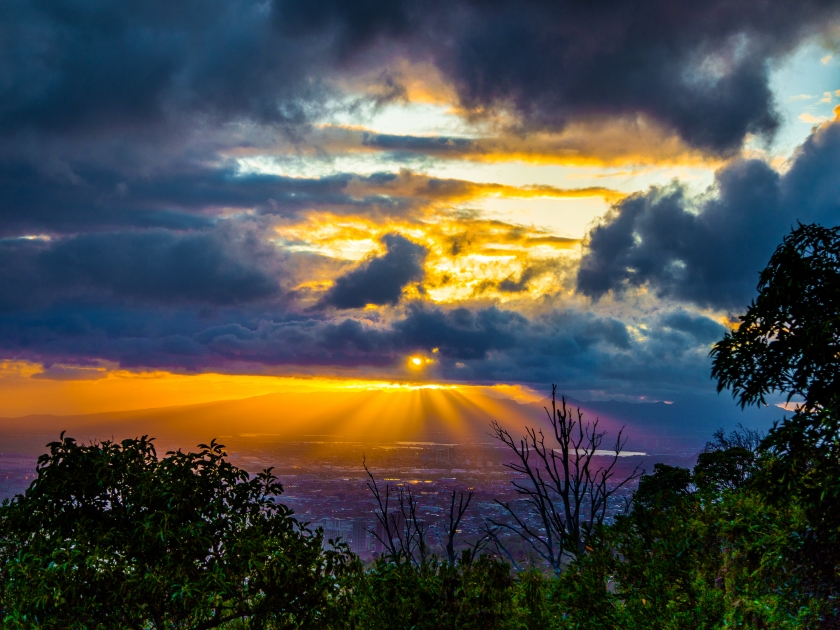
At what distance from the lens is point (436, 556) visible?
12570mm

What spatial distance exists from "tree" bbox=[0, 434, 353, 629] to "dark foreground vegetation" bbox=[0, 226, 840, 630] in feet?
0.08

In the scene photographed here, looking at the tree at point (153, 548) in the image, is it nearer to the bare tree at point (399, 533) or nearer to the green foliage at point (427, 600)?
the green foliage at point (427, 600)

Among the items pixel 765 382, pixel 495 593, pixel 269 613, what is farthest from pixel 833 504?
pixel 269 613

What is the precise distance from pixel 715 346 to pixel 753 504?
299 cm

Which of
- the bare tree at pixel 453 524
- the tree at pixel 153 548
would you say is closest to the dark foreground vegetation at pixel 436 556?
the tree at pixel 153 548

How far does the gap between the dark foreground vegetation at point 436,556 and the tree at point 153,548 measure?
0.08ft

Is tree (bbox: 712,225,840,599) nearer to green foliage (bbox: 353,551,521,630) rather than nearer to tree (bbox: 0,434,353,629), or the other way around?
green foliage (bbox: 353,551,521,630)

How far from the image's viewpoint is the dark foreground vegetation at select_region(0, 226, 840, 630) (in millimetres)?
Result: 10000

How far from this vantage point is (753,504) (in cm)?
1165

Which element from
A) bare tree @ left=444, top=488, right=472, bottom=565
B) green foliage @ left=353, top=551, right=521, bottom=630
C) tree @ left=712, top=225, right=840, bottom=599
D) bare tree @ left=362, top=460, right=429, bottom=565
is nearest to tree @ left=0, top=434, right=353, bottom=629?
green foliage @ left=353, top=551, right=521, bottom=630

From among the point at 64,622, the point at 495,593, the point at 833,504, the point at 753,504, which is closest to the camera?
the point at 64,622

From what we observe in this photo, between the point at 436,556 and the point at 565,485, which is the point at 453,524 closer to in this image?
the point at 565,485

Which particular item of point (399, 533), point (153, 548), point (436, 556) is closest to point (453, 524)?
point (399, 533)

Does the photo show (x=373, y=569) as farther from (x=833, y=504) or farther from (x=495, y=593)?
(x=833, y=504)
